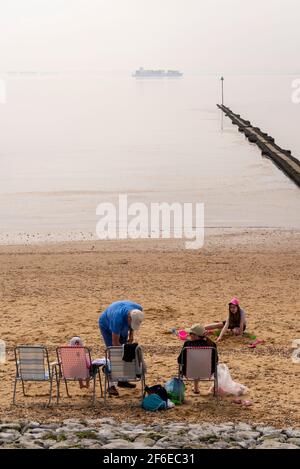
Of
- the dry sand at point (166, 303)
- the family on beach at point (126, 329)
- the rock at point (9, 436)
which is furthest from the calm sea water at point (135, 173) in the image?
the rock at point (9, 436)

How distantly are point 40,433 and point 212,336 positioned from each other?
4.84m

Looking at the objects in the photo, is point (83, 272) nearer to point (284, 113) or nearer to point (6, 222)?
point (6, 222)

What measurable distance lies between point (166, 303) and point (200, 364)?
5.38 metres

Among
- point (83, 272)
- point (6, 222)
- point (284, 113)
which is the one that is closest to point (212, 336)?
point (83, 272)

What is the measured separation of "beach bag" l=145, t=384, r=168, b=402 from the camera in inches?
366

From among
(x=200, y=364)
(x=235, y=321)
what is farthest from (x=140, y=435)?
(x=235, y=321)

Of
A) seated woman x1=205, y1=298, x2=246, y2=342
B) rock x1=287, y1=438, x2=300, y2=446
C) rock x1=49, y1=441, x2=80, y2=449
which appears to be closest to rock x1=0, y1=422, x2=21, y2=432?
rock x1=49, y1=441, x2=80, y2=449

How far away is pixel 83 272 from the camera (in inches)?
714

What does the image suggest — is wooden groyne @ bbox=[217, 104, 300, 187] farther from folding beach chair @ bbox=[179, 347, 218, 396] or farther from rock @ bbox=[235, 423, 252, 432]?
rock @ bbox=[235, 423, 252, 432]

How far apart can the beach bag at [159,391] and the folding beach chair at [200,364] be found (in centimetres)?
30

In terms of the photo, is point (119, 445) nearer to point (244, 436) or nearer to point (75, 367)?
point (244, 436)

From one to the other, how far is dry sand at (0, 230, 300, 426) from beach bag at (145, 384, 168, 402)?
0.20 m

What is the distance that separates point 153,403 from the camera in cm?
917
